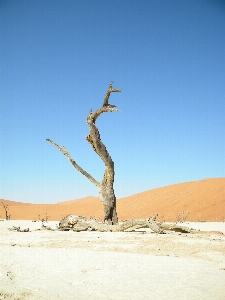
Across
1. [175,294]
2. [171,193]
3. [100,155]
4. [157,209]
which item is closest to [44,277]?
[175,294]

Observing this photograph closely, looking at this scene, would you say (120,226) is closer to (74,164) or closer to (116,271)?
(74,164)

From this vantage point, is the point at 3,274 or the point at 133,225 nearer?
the point at 3,274

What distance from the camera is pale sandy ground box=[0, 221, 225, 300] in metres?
2.74

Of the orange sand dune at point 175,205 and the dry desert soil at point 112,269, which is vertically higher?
the orange sand dune at point 175,205

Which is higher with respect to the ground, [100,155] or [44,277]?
[100,155]

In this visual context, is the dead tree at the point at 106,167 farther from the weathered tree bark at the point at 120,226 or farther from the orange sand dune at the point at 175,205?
the orange sand dune at the point at 175,205

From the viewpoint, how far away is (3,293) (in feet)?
8.54

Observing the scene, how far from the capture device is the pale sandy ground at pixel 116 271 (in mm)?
2744

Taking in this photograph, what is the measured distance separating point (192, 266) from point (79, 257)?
1592mm

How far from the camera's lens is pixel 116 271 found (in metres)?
3.52

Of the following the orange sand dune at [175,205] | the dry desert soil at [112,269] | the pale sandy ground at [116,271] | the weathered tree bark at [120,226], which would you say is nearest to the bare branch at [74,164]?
the weathered tree bark at [120,226]

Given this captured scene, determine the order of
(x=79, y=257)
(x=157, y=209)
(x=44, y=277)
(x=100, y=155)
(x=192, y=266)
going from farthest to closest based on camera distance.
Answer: (x=157, y=209), (x=100, y=155), (x=79, y=257), (x=192, y=266), (x=44, y=277)

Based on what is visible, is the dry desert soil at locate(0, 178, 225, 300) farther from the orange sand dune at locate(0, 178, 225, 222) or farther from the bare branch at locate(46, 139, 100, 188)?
the orange sand dune at locate(0, 178, 225, 222)

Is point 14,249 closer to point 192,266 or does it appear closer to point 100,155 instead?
point 192,266
